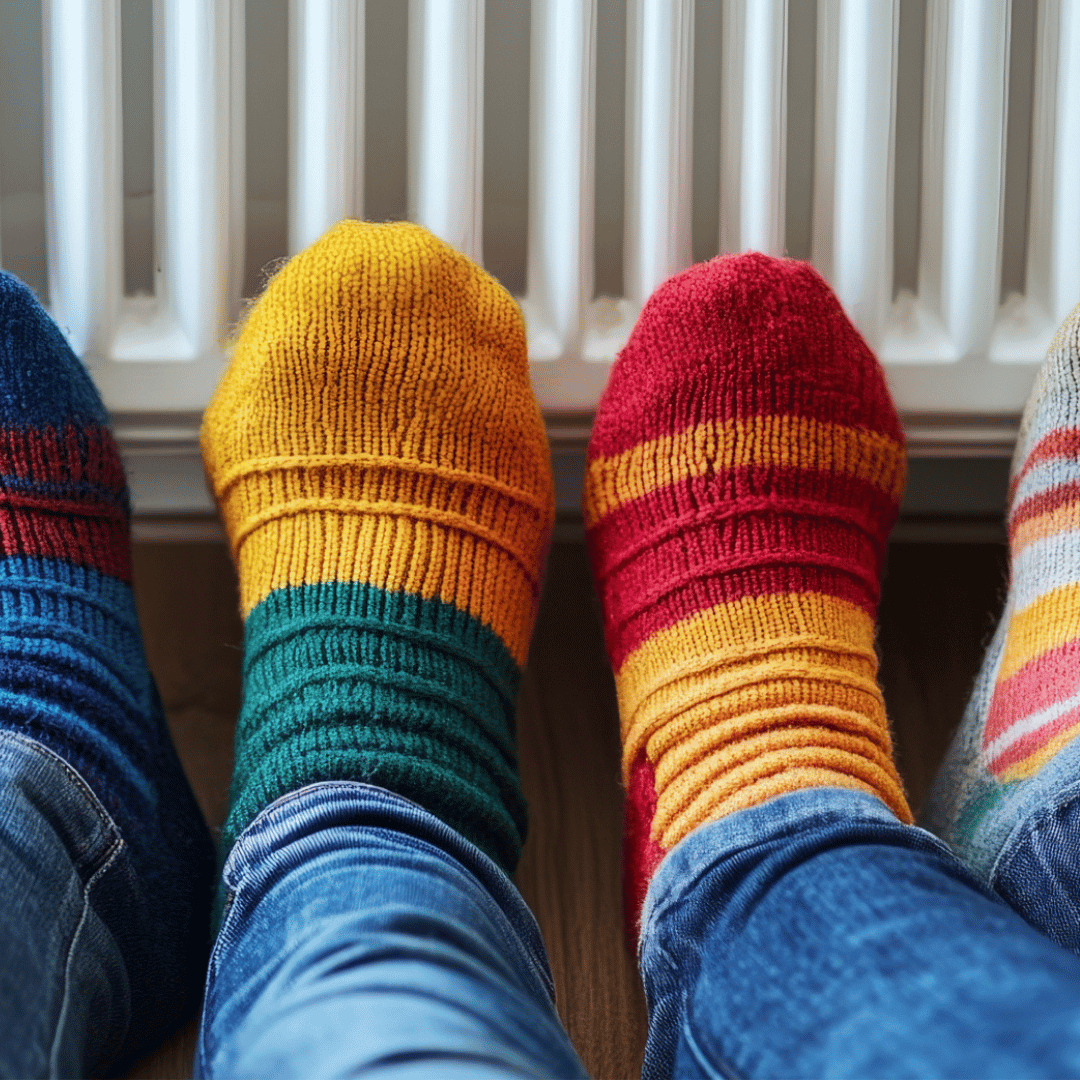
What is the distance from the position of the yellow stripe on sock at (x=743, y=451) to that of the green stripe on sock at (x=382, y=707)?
0.15 meters

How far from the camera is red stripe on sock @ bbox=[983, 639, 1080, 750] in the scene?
2.20 feet

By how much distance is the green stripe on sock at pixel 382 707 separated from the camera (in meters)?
0.63

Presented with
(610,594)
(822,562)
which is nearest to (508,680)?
(610,594)

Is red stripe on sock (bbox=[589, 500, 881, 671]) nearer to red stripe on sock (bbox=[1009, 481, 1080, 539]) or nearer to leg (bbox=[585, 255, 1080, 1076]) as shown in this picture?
leg (bbox=[585, 255, 1080, 1076])

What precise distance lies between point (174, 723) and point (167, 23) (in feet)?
1.60

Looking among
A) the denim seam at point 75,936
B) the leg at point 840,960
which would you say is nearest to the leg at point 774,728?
the leg at point 840,960

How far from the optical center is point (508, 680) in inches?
29.5

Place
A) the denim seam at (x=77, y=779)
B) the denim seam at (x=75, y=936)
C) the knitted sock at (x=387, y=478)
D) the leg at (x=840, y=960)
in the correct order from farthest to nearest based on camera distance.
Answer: the knitted sock at (x=387, y=478) → the denim seam at (x=77, y=779) → the denim seam at (x=75, y=936) → the leg at (x=840, y=960)

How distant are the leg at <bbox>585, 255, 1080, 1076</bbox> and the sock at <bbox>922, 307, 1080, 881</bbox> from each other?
0.24ft

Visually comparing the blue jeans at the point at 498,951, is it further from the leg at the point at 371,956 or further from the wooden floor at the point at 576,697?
the wooden floor at the point at 576,697

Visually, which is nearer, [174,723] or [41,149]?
[41,149]

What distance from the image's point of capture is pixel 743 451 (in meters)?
0.77

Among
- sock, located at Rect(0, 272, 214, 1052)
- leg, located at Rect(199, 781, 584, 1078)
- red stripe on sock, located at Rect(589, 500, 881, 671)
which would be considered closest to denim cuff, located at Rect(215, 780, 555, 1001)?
leg, located at Rect(199, 781, 584, 1078)

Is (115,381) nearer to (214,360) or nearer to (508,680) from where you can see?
(214,360)
